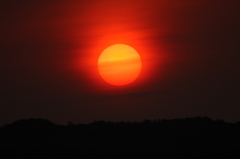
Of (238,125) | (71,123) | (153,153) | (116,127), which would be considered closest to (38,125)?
(71,123)

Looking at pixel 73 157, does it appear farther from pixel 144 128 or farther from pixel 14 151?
pixel 144 128

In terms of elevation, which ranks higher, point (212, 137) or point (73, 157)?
point (212, 137)

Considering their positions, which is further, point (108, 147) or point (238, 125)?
point (238, 125)

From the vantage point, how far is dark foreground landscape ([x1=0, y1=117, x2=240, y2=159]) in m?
30.0

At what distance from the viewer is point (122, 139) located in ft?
113

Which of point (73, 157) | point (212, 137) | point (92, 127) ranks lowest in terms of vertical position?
point (73, 157)

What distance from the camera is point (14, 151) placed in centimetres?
3092

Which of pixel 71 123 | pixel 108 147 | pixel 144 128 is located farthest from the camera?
pixel 71 123

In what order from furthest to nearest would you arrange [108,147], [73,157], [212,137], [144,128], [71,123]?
[71,123]
[144,128]
[212,137]
[108,147]
[73,157]

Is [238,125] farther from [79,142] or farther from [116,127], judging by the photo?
[79,142]

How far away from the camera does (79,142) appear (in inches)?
1330

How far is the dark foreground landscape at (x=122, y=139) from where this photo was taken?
2997cm

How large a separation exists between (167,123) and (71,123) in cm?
855

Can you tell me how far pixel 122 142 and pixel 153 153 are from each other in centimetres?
420
